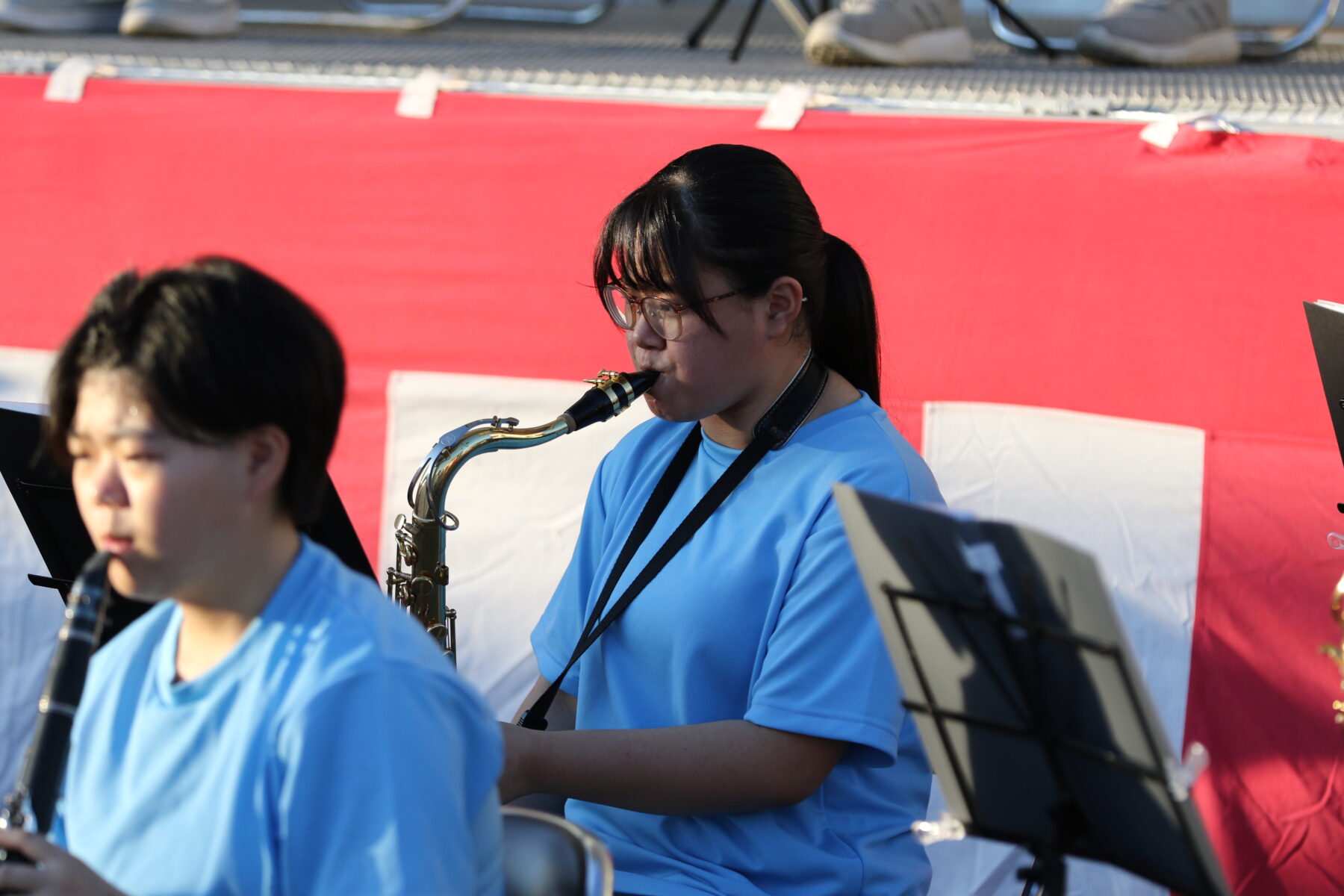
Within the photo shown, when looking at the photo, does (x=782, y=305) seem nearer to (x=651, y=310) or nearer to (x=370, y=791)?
(x=651, y=310)

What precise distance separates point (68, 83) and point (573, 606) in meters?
1.81

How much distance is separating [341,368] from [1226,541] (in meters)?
1.80

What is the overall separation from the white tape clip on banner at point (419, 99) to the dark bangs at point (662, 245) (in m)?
1.16

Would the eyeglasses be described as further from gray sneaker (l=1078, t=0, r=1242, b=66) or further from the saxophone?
gray sneaker (l=1078, t=0, r=1242, b=66)

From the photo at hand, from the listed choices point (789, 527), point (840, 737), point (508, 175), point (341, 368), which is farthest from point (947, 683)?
point (508, 175)

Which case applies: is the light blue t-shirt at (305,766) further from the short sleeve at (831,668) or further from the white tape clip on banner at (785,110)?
the white tape clip on banner at (785,110)

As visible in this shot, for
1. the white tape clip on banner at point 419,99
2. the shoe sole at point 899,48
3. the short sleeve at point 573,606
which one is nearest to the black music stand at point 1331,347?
the short sleeve at point 573,606

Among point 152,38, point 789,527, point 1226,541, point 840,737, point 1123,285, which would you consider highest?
point 152,38

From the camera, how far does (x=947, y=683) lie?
1268mm

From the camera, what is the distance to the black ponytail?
186 centimetres

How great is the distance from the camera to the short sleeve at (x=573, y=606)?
1.92m

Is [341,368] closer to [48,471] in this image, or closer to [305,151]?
[48,471]

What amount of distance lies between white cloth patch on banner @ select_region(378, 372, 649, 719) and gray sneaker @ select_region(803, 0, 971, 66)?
1.13 metres

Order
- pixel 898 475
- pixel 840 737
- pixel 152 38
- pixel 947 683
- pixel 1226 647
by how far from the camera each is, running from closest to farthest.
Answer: pixel 947 683
pixel 840 737
pixel 898 475
pixel 1226 647
pixel 152 38
